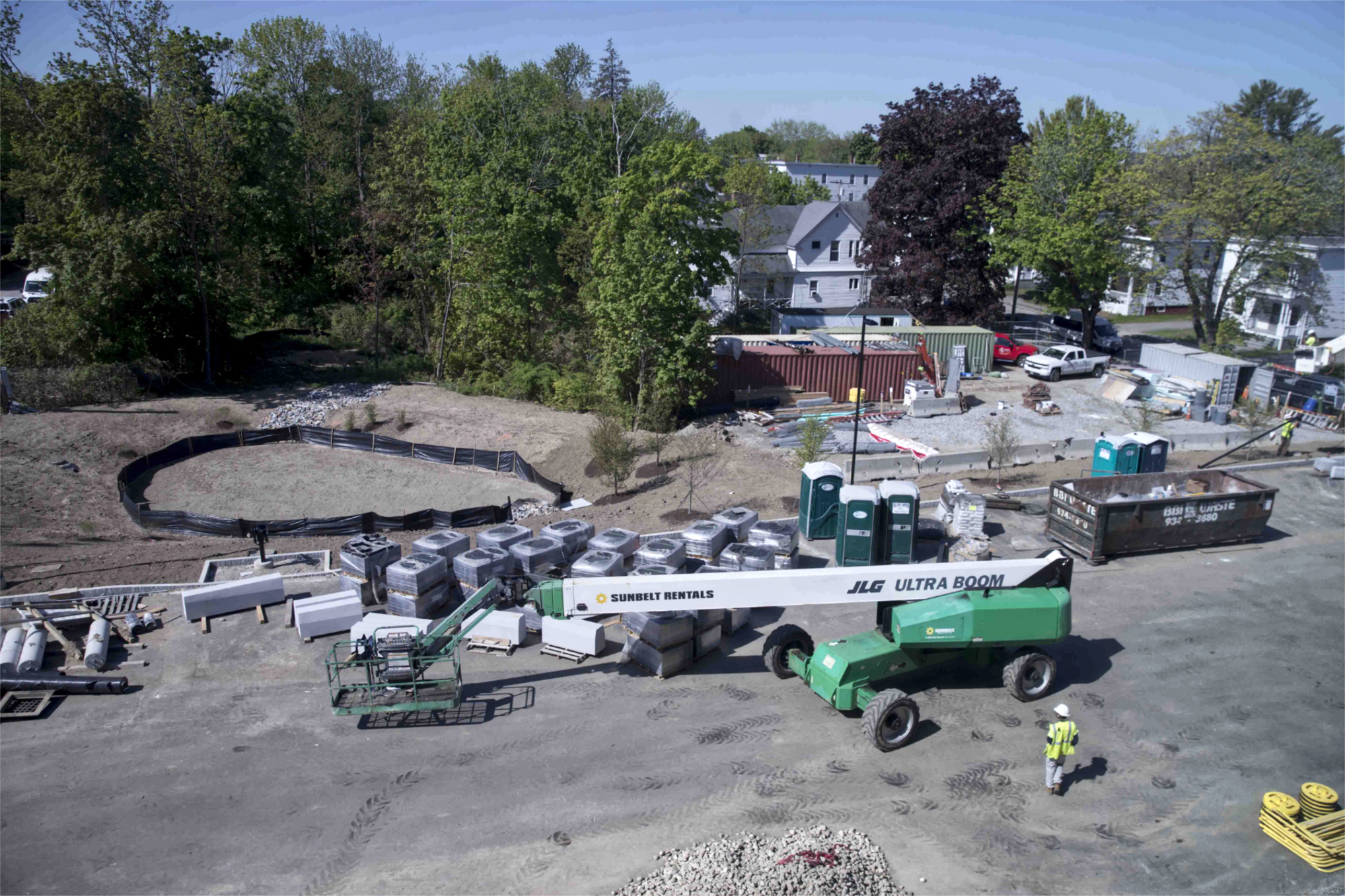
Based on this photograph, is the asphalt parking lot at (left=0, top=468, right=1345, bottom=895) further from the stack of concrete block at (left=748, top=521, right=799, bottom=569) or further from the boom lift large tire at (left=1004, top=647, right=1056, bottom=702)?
the stack of concrete block at (left=748, top=521, right=799, bottom=569)

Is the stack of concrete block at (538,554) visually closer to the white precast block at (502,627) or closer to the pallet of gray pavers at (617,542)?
the pallet of gray pavers at (617,542)

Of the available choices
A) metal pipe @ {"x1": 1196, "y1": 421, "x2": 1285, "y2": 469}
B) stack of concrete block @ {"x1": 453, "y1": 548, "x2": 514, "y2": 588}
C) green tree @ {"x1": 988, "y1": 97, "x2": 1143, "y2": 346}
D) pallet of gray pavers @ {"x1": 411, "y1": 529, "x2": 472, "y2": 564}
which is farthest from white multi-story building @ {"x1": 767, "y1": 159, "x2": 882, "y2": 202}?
stack of concrete block @ {"x1": 453, "y1": 548, "x2": 514, "y2": 588}

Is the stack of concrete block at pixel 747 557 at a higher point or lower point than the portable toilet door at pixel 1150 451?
lower

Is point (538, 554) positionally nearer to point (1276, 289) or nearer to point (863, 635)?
point (863, 635)

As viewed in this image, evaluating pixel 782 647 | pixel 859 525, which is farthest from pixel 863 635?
pixel 859 525

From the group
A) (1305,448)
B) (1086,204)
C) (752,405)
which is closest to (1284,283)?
(1086,204)

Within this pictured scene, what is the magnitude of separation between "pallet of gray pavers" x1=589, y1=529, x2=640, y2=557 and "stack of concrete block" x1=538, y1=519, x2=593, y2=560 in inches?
8.3

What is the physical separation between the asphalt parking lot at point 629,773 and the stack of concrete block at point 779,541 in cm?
183

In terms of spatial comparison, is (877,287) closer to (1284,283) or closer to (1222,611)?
(1284,283)

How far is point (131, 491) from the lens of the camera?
81.8ft

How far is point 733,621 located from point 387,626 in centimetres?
615

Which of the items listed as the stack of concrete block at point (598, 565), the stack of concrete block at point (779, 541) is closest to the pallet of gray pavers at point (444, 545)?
the stack of concrete block at point (598, 565)

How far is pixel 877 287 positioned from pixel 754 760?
35995 millimetres

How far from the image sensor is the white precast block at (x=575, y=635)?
598 inches
